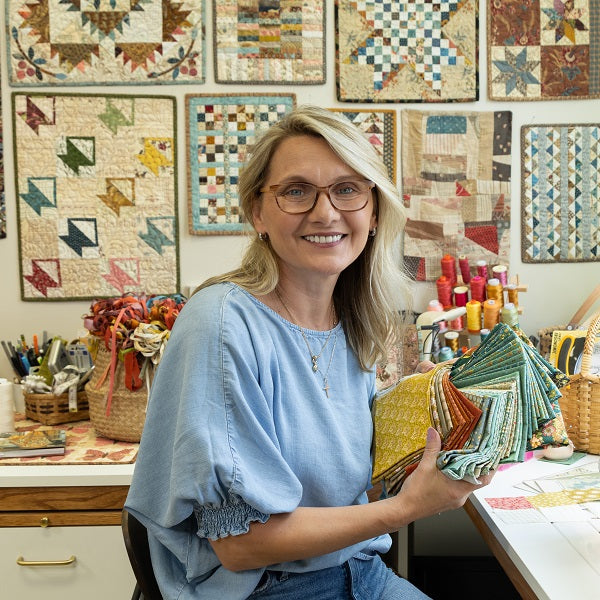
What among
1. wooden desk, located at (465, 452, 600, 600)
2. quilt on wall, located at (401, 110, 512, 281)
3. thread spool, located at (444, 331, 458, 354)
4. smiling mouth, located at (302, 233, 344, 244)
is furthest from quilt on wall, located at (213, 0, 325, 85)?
wooden desk, located at (465, 452, 600, 600)

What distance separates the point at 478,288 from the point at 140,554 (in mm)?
1360

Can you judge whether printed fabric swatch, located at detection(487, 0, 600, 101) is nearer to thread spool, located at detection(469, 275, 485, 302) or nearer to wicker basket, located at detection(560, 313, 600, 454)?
thread spool, located at detection(469, 275, 485, 302)

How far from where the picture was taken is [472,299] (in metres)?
2.26

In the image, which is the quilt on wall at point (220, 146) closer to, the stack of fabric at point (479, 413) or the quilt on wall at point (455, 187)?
the quilt on wall at point (455, 187)

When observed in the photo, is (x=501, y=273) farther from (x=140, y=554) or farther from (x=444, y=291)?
(x=140, y=554)

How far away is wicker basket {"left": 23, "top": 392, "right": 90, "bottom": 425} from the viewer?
6.79ft

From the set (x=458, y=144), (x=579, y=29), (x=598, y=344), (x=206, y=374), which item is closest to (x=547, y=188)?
(x=458, y=144)

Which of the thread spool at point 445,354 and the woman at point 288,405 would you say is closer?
the woman at point 288,405

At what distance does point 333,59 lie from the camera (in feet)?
A: 7.59

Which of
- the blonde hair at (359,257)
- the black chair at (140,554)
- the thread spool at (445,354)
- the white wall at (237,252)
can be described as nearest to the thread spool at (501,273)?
the white wall at (237,252)

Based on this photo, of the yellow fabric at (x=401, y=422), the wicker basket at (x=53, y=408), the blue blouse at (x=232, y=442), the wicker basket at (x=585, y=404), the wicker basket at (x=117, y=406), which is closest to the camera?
the blue blouse at (x=232, y=442)

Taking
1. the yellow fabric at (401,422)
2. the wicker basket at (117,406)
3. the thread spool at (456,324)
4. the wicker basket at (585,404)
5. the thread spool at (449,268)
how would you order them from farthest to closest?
the thread spool at (449,268) → the thread spool at (456,324) → the wicker basket at (117,406) → the wicker basket at (585,404) → the yellow fabric at (401,422)

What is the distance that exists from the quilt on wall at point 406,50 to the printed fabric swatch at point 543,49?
0.08 metres

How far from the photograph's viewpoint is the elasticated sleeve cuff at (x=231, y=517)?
3.61ft
